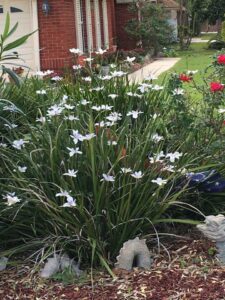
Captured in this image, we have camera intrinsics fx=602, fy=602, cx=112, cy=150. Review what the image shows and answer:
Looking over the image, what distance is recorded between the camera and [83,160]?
3988 mm

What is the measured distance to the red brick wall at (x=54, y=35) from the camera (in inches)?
675

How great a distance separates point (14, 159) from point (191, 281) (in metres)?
1.54

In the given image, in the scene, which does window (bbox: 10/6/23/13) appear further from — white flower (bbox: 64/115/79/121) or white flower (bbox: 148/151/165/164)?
white flower (bbox: 148/151/165/164)

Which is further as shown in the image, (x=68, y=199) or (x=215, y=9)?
(x=215, y=9)

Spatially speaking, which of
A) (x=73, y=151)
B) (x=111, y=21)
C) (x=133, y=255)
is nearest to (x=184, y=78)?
(x=73, y=151)

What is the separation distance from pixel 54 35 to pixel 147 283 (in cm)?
1444

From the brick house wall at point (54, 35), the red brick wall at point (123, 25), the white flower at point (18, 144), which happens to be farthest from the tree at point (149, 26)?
the white flower at point (18, 144)

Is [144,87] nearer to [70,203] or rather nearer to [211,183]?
[211,183]

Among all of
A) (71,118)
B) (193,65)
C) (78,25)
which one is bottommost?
(193,65)

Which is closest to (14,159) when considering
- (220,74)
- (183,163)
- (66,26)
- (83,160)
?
(83,160)

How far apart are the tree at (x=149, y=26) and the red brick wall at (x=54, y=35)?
27.7ft

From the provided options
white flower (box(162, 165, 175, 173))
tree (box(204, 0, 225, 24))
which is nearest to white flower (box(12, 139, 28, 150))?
white flower (box(162, 165, 175, 173))

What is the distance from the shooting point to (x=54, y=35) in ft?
56.6

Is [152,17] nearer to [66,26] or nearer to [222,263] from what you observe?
[66,26]
